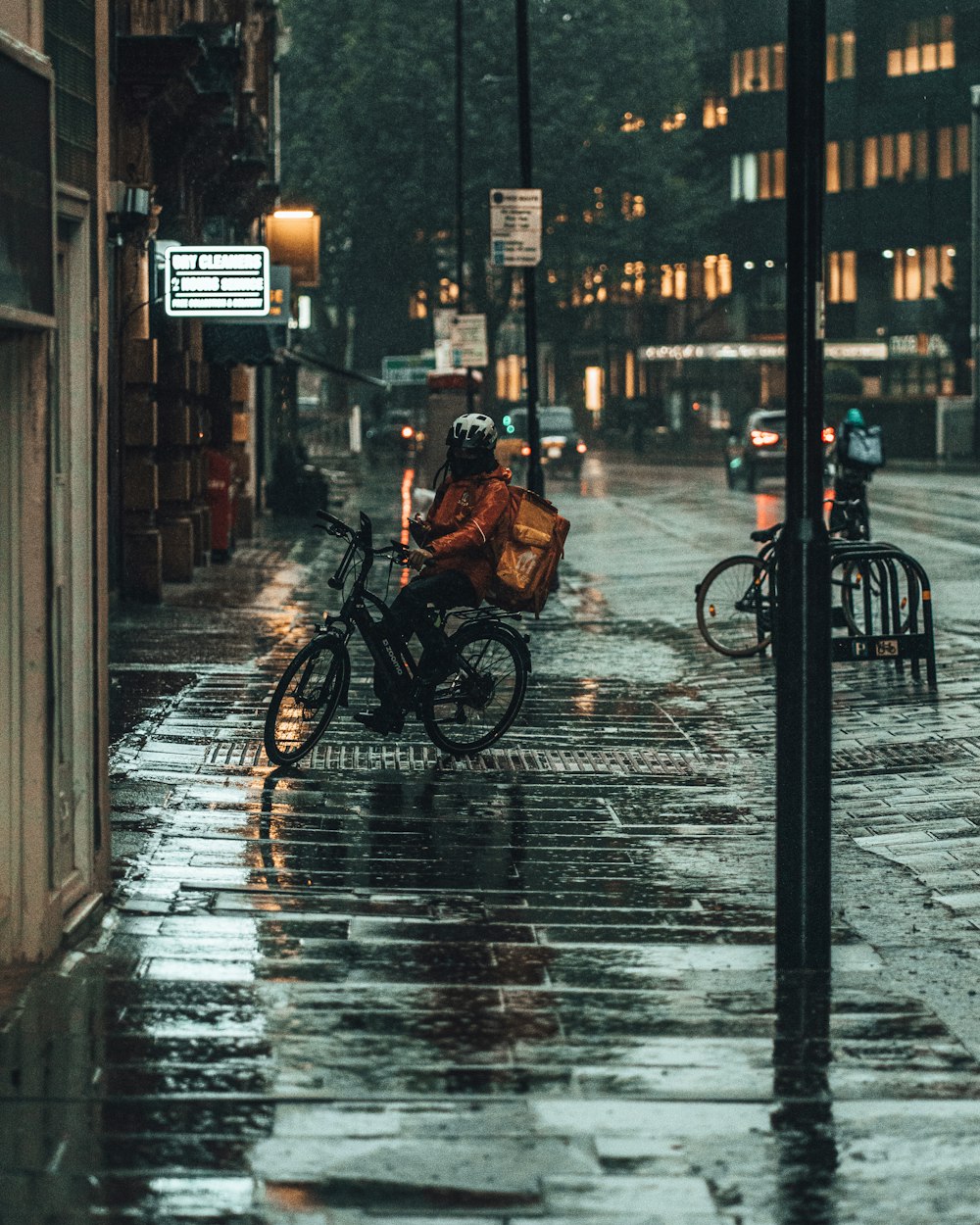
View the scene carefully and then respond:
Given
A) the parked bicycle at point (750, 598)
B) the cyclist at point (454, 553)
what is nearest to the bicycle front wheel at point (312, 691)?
the cyclist at point (454, 553)

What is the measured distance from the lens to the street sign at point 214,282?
18.8 meters

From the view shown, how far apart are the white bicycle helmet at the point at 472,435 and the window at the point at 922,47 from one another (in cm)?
7086

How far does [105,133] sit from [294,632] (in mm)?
9581

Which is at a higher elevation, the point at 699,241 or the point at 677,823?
the point at 699,241

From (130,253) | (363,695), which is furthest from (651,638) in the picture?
(130,253)

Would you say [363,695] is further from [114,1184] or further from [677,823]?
[114,1184]

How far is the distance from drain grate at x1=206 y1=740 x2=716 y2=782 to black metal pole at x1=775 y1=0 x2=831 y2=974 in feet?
12.2

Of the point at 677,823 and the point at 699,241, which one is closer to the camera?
the point at 677,823

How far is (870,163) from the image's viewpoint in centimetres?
8138

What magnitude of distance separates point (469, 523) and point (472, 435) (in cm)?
44

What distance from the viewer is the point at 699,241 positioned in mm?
71500

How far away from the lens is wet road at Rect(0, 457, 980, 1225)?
4551 mm

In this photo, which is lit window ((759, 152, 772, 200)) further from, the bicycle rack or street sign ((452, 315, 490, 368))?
the bicycle rack

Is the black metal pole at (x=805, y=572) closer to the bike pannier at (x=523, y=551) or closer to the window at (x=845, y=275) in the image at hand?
the bike pannier at (x=523, y=551)
